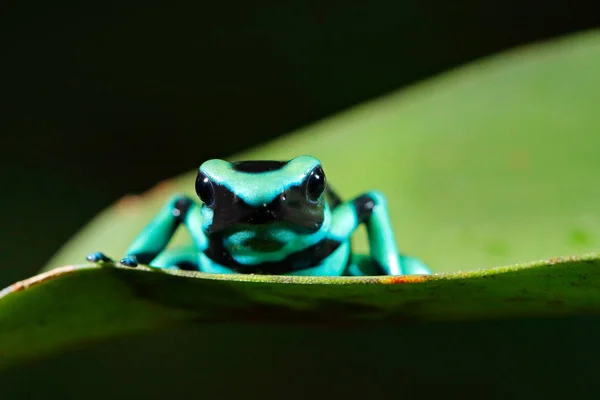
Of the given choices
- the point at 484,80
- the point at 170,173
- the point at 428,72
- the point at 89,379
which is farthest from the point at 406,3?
the point at 89,379

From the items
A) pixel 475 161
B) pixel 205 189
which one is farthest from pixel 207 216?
pixel 475 161

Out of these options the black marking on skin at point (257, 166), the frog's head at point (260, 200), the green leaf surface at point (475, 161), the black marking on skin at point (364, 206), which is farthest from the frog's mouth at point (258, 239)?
the green leaf surface at point (475, 161)

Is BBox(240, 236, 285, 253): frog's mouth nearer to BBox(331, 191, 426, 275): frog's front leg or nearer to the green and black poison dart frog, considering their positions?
the green and black poison dart frog

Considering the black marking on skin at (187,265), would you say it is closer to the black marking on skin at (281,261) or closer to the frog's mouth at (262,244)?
the black marking on skin at (281,261)

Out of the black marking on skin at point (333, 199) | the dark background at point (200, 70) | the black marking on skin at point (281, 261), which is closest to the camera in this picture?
the black marking on skin at point (281, 261)

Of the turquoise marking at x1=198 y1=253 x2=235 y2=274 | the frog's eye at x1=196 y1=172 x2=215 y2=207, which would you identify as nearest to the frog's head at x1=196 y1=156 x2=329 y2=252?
the frog's eye at x1=196 y1=172 x2=215 y2=207

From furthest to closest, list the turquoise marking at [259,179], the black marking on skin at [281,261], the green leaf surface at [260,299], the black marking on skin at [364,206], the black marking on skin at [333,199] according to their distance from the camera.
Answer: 1. the black marking on skin at [333,199]
2. the black marking on skin at [364,206]
3. the black marking on skin at [281,261]
4. the turquoise marking at [259,179]
5. the green leaf surface at [260,299]

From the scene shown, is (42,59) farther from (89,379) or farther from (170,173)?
(89,379)

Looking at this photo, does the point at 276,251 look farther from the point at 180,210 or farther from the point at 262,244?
the point at 180,210
